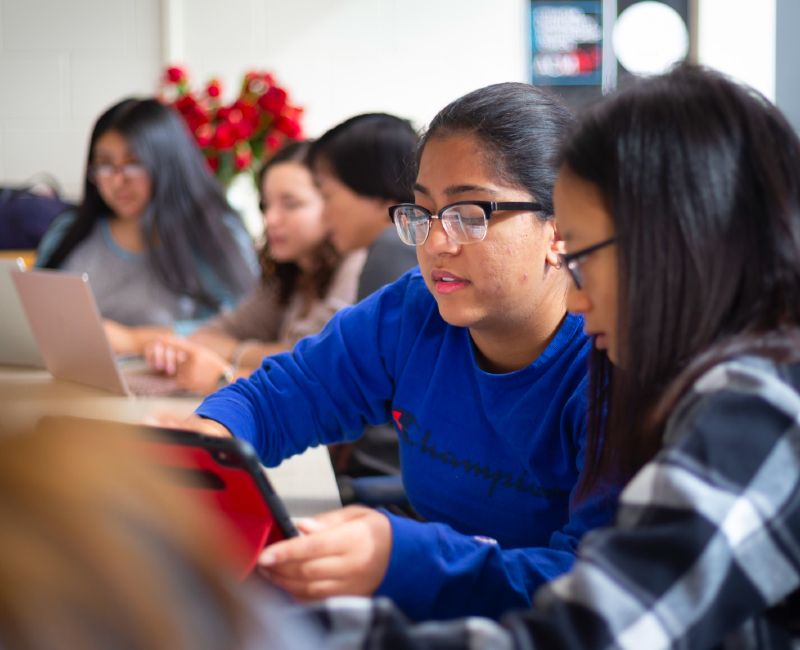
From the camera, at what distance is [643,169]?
682mm

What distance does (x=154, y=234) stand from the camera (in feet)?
8.80

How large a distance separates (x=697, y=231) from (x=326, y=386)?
2.21ft

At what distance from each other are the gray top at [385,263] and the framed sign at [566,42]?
7.88ft

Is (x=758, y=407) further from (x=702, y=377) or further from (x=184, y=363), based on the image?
(x=184, y=363)

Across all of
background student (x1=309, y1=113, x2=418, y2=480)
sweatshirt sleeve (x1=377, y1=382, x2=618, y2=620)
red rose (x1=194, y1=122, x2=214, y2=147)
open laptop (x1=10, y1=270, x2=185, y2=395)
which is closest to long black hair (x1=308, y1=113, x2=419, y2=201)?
background student (x1=309, y1=113, x2=418, y2=480)

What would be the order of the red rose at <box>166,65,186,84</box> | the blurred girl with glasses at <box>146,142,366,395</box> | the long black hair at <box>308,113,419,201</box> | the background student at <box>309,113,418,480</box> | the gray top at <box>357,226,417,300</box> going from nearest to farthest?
the gray top at <box>357,226,417,300</box> < the background student at <box>309,113,418,480</box> < the long black hair at <box>308,113,419,201</box> < the blurred girl with glasses at <box>146,142,366,395</box> < the red rose at <box>166,65,186,84</box>

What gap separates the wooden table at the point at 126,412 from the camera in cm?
40

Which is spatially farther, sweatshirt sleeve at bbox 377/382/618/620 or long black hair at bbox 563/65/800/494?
sweatshirt sleeve at bbox 377/382/618/620

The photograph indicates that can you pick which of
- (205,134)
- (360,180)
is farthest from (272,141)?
(360,180)

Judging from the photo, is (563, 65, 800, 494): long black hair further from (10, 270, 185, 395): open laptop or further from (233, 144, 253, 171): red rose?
(233, 144, 253, 171): red rose

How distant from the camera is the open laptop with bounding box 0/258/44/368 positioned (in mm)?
2021

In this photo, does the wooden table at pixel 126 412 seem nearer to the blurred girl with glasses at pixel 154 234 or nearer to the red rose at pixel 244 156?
the blurred girl with glasses at pixel 154 234

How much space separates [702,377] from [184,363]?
142cm

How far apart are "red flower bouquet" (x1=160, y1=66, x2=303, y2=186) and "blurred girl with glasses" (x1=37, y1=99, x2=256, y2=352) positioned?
4.5 inches
